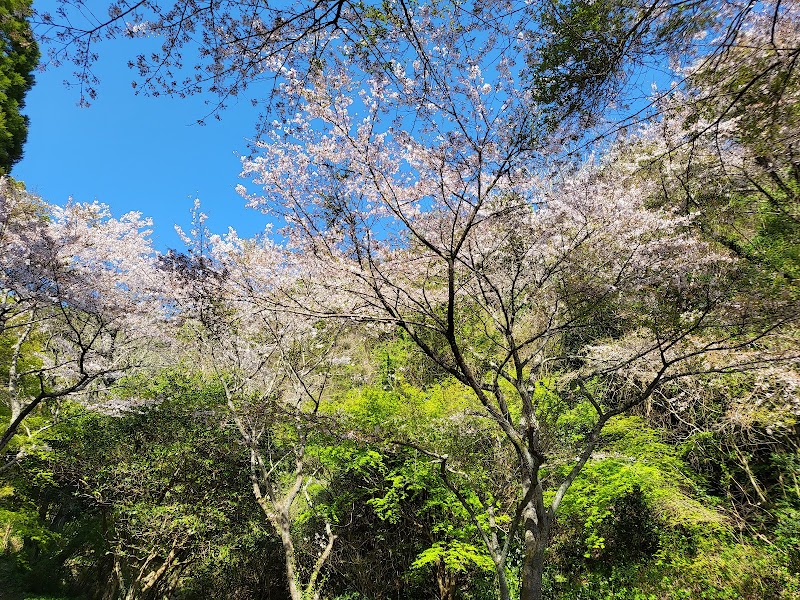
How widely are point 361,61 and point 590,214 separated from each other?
2.77 metres

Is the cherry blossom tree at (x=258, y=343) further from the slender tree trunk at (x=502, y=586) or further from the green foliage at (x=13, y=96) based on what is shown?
the green foliage at (x=13, y=96)

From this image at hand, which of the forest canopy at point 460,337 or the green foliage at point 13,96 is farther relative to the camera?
the green foliage at point 13,96

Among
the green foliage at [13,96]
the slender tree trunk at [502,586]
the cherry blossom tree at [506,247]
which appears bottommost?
the slender tree trunk at [502,586]

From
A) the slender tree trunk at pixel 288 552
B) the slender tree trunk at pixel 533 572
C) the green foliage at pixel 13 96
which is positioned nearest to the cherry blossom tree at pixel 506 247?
the slender tree trunk at pixel 533 572

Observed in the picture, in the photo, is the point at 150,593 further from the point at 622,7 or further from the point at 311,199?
the point at 622,7

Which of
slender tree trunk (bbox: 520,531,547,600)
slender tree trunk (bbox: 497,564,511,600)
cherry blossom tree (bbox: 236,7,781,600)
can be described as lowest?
slender tree trunk (bbox: 497,564,511,600)

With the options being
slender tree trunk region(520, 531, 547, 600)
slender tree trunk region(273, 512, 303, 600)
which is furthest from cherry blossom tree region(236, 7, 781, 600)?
slender tree trunk region(273, 512, 303, 600)

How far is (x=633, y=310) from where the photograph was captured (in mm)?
4539

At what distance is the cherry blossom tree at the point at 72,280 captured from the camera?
554cm

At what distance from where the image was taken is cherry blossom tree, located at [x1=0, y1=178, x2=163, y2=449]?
5535mm

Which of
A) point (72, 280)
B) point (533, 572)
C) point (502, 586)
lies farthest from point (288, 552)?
point (72, 280)

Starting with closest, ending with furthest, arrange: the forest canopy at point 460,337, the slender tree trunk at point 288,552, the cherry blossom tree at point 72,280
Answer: the forest canopy at point 460,337 < the cherry blossom tree at point 72,280 < the slender tree trunk at point 288,552

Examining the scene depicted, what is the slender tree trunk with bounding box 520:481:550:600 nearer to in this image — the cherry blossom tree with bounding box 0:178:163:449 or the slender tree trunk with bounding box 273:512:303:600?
the slender tree trunk with bounding box 273:512:303:600

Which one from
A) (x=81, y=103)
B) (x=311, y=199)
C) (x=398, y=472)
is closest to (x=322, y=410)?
(x=398, y=472)
